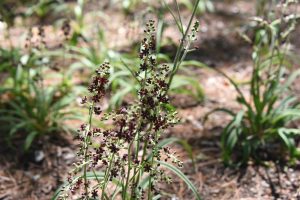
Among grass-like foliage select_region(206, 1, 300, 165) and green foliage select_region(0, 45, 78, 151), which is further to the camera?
green foliage select_region(0, 45, 78, 151)

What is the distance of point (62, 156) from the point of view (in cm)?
335

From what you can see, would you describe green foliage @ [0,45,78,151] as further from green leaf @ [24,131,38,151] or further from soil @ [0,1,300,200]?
soil @ [0,1,300,200]

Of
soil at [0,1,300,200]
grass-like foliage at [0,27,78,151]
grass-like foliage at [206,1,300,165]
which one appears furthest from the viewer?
grass-like foliage at [0,27,78,151]

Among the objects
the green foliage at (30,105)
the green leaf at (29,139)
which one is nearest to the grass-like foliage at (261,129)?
the green foliage at (30,105)

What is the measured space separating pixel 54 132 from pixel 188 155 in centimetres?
106

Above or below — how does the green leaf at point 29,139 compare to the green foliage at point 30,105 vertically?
below

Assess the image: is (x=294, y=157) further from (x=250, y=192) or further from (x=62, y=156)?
A: (x=62, y=156)

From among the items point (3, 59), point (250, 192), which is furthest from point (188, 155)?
point (3, 59)

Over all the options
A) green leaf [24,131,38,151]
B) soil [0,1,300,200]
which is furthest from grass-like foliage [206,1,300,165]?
green leaf [24,131,38,151]

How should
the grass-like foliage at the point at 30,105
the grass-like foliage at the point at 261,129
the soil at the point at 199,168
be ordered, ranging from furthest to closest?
the grass-like foliage at the point at 30,105
the grass-like foliage at the point at 261,129
the soil at the point at 199,168

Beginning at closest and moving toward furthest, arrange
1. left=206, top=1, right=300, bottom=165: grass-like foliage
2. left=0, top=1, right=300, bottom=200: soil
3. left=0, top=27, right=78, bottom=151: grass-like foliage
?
1. left=0, top=1, right=300, bottom=200: soil
2. left=206, top=1, right=300, bottom=165: grass-like foliage
3. left=0, top=27, right=78, bottom=151: grass-like foliage

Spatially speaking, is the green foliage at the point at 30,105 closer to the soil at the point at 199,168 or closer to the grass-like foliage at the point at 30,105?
the grass-like foliage at the point at 30,105

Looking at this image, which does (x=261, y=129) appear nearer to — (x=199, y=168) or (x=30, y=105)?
(x=199, y=168)

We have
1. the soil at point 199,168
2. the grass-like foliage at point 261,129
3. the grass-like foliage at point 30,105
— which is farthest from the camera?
the grass-like foliage at point 30,105
